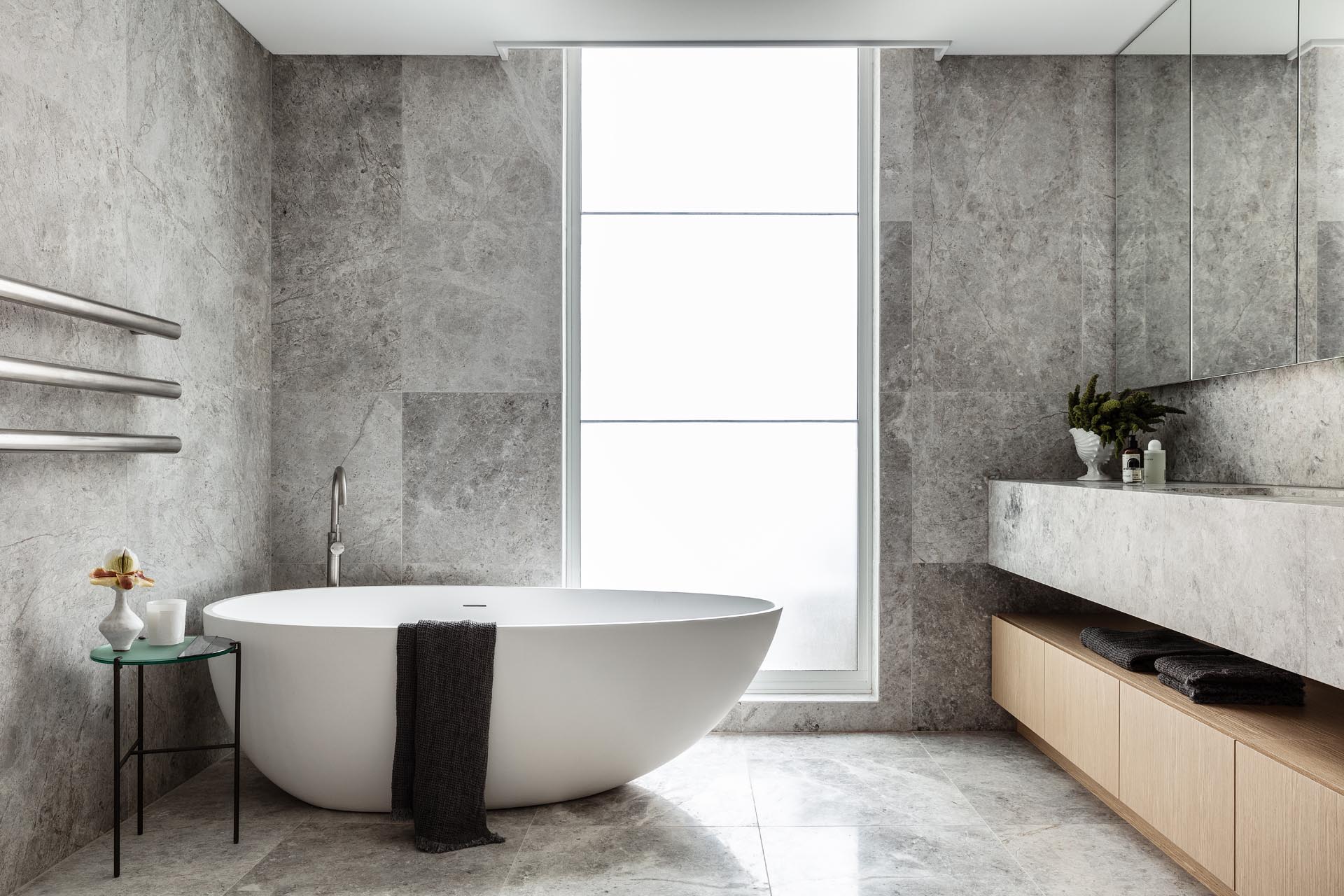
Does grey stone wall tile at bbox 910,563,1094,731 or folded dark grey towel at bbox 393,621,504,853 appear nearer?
folded dark grey towel at bbox 393,621,504,853

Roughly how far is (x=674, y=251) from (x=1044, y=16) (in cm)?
148

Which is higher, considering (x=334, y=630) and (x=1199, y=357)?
(x=1199, y=357)

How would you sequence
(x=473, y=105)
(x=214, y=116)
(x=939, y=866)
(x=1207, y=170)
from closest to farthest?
(x=939, y=866), (x=1207, y=170), (x=214, y=116), (x=473, y=105)

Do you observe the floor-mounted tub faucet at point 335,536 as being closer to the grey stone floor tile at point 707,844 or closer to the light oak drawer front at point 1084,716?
the grey stone floor tile at point 707,844

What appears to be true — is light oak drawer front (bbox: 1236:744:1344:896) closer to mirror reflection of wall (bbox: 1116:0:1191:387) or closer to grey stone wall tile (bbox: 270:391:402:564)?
mirror reflection of wall (bbox: 1116:0:1191:387)

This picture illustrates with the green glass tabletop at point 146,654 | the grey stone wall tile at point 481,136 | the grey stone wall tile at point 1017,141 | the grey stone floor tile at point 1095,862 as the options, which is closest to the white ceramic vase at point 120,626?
the green glass tabletop at point 146,654

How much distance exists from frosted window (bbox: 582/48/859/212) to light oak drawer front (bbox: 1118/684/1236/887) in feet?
6.92

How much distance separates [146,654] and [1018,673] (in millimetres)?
2643

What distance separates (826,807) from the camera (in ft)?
9.18

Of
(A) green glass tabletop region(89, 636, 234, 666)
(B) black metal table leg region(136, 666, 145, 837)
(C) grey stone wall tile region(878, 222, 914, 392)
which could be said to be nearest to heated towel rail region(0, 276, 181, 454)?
(A) green glass tabletop region(89, 636, 234, 666)

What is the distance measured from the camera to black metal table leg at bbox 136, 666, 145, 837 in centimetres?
254

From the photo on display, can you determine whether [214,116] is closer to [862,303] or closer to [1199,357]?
[862,303]

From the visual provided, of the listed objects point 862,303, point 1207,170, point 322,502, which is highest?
point 1207,170

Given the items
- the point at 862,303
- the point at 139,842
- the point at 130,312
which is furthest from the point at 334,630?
the point at 862,303
